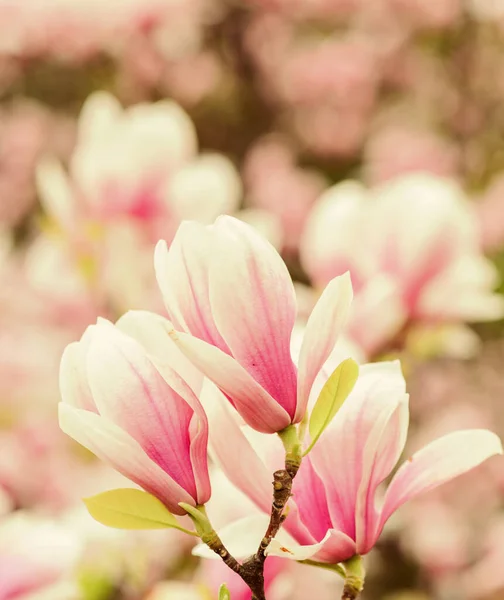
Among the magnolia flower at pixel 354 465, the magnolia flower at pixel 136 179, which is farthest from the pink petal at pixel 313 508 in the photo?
the magnolia flower at pixel 136 179

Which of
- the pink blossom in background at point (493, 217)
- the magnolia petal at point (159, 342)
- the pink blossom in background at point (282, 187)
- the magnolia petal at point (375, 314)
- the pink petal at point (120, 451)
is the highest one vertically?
the pink blossom in background at point (282, 187)

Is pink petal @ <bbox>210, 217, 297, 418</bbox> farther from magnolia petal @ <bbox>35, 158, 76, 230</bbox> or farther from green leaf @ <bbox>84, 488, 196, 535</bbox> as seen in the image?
magnolia petal @ <bbox>35, 158, 76, 230</bbox>

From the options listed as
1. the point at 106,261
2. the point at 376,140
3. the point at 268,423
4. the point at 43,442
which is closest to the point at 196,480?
the point at 268,423

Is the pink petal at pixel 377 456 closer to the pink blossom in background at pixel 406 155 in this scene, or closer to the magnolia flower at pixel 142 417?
the magnolia flower at pixel 142 417

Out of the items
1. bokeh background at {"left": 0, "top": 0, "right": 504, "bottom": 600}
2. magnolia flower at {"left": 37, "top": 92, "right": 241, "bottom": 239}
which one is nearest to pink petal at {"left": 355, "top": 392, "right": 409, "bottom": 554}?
bokeh background at {"left": 0, "top": 0, "right": 504, "bottom": 600}

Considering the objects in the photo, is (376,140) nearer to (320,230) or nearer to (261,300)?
(320,230)

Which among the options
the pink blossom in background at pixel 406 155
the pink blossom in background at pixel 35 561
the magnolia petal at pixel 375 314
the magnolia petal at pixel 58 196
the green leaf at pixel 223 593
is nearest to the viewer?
the green leaf at pixel 223 593

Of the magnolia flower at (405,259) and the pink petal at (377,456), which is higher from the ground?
the magnolia flower at (405,259)
